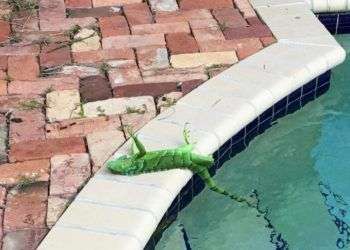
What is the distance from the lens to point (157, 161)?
3.51 metres

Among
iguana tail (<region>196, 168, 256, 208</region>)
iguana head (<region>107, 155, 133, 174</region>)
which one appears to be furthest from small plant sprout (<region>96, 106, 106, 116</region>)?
iguana tail (<region>196, 168, 256, 208</region>)

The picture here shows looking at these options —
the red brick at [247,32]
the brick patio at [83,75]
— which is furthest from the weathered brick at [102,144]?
the red brick at [247,32]

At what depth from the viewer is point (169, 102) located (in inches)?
161

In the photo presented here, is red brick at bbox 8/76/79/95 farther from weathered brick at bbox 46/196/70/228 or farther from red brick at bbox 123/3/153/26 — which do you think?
weathered brick at bbox 46/196/70/228

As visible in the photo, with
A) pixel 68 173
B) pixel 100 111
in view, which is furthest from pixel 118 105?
pixel 68 173

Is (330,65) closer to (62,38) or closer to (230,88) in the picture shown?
(230,88)

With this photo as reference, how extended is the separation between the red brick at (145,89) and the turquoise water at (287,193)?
56 centimetres

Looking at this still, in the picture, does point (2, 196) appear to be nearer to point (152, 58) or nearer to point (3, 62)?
point (3, 62)

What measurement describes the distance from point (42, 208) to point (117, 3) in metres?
2.33

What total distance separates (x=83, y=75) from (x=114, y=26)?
686 millimetres

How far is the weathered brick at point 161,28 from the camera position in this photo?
192 inches

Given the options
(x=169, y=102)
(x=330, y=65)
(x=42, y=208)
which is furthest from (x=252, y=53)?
(x=42, y=208)

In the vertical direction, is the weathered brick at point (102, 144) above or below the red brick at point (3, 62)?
below

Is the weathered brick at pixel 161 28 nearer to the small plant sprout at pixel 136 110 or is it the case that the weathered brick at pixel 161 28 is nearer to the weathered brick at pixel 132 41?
the weathered brick at pixel 132 41
